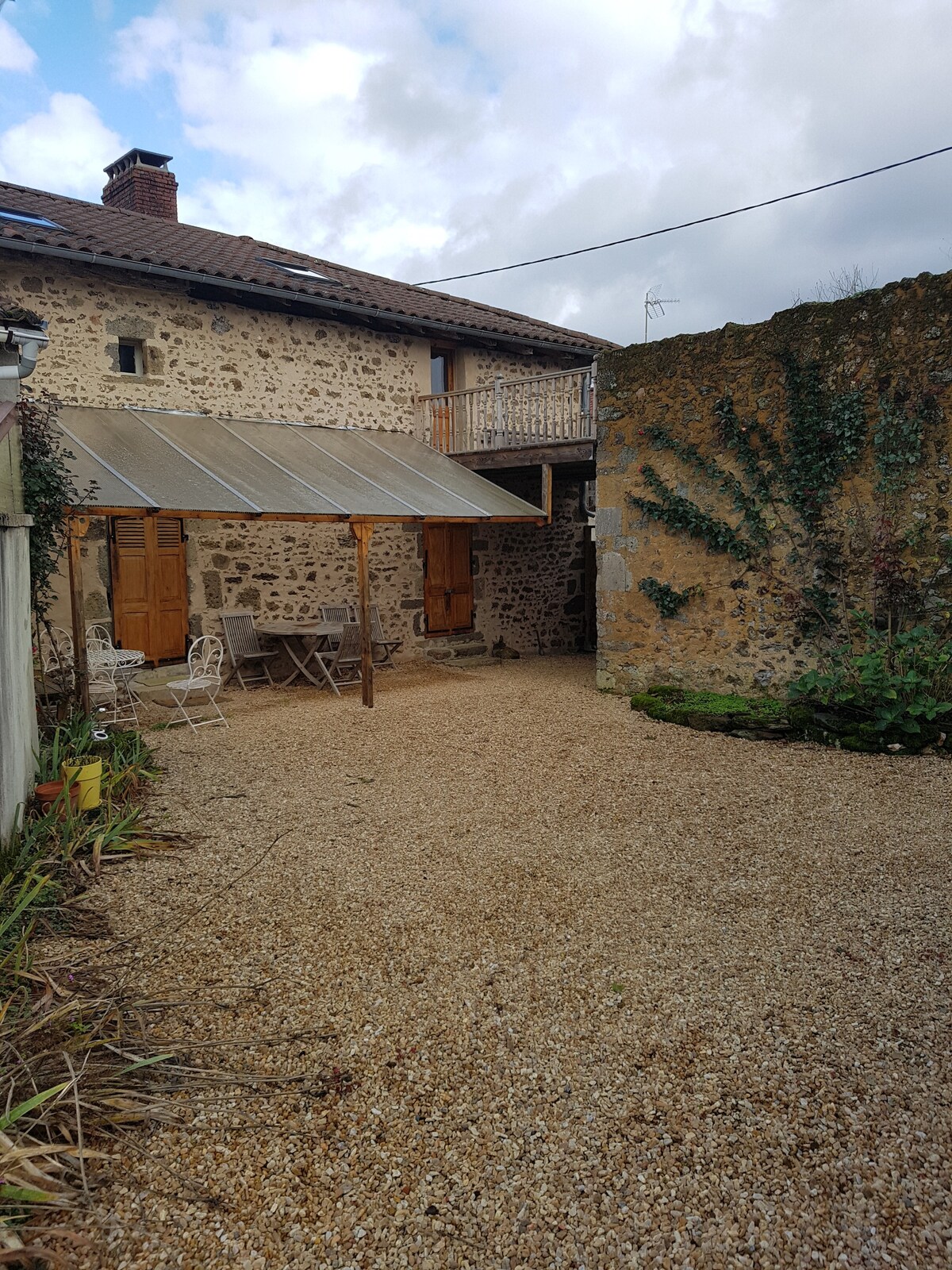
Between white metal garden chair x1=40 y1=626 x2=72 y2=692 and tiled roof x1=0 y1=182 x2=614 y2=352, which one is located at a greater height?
tiled roof x1=0 y1=182 x2=614 y2=352

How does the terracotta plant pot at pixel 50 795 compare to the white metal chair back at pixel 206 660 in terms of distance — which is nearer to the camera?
the terracotta plant pot at pixel 50 795

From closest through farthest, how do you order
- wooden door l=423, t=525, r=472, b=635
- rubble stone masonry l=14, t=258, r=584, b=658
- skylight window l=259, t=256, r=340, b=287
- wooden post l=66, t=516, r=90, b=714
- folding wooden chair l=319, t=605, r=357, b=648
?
wooden post l=66, t=516, r=90, b=714 → rubble stone masonry l=14, t=258, r=584, b=658 → folding wooden chair l=319, t=605, r=357, b=648 → skylight window l=259, t=256, r=340, b=287 → wooden door l=423, t=525, r=472, b=635

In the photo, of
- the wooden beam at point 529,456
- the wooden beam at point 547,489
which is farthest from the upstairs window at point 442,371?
the wooden beam at point 547,489

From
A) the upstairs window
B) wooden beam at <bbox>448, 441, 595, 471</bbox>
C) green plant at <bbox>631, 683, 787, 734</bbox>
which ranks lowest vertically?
green plant at <bbox>631, 683, 787, 734</bbox>

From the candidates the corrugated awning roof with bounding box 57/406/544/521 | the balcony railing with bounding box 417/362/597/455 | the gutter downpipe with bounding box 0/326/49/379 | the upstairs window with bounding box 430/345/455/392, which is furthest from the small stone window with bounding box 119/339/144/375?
the gutter downpipe with bounding box 0/326/49/379

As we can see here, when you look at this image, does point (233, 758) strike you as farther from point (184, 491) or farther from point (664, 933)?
point (664, 933)

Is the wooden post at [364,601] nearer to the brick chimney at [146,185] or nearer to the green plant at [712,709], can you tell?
the green plant at [712,709]

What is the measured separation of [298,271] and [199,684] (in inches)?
223

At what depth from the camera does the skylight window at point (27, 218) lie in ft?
24.2

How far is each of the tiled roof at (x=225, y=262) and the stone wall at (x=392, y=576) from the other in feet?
7.00

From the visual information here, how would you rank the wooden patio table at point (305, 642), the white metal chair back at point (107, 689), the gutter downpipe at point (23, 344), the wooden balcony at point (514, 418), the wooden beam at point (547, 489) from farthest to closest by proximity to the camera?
the wooden beam at point (547, 489) < the wooden balcony at point (514, 418) < the wooden patio table at point (305, 642) < the white metal chair back at point (107, 689) < the gutter downpipe at point (23, 344)

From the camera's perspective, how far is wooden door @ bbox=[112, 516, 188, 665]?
24.7 ft

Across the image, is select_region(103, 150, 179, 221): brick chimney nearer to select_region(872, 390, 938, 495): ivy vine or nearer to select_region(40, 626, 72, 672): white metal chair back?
select_region(40, 626, 72, 672): white metal chair back

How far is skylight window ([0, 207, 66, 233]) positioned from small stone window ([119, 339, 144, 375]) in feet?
3.35
